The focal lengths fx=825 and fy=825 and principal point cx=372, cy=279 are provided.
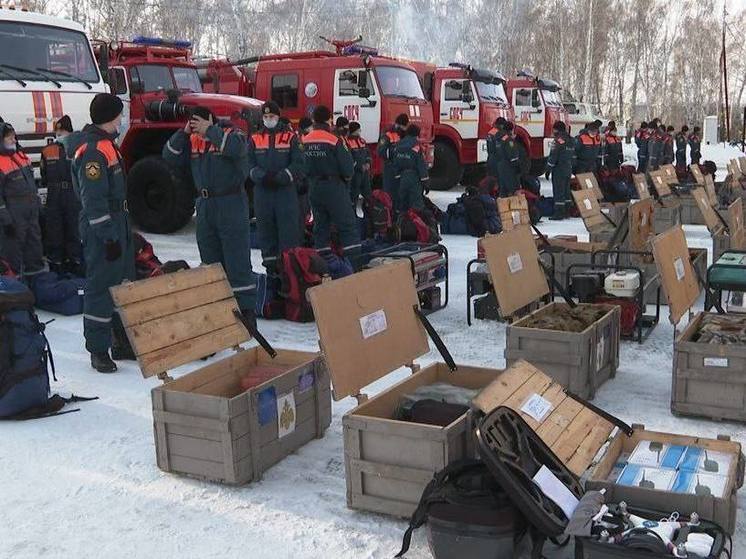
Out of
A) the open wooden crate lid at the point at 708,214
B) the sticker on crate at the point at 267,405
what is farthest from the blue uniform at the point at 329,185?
the sticker on crate at the point at 267,405

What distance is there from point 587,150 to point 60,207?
28.3 feet

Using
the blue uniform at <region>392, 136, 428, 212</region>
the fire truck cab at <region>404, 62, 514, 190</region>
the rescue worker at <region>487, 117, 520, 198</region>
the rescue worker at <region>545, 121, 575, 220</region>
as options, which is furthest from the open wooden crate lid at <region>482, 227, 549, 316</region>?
the fire truck cab at <region>404, 62, 514, 190</region>

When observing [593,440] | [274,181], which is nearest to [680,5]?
[274,181]

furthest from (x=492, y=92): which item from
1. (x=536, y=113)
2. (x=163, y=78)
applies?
(x=163, y=78)

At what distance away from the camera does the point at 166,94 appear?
9898 millimetres

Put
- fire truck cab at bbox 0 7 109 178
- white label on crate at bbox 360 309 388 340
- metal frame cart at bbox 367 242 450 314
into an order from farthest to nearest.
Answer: fire truck cab at bbox 0 7 109 178
metal frame cart at bbox 367 242 450 314
white label on crate at bbox 360 309 388 340

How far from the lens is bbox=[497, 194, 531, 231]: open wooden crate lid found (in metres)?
6.64

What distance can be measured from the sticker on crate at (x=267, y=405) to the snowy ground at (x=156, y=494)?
0.26m

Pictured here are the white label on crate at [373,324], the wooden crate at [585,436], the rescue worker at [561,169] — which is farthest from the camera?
the rescue worker at [561,169]

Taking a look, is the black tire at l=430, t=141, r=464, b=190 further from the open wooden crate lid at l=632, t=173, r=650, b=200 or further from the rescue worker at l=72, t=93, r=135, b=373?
the rescue worker at l=72, t=93, r=135, b=373

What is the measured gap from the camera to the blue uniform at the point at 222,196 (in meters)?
5.34

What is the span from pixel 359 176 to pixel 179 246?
2234 millimetres

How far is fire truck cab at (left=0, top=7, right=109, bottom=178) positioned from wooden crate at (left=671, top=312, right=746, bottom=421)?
5996 mm

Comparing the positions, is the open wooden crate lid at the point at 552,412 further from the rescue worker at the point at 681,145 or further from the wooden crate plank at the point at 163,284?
the rescue worker at the point at 681,145
